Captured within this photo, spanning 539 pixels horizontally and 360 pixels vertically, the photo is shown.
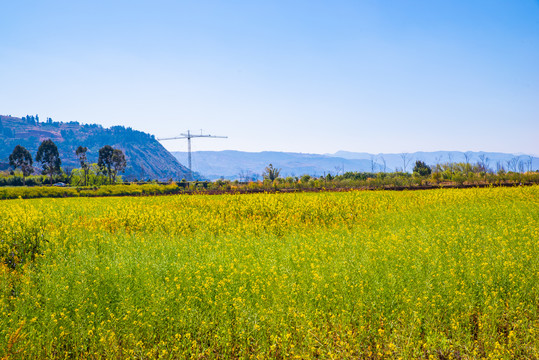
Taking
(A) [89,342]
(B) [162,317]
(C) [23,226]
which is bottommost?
(A) [89,342]

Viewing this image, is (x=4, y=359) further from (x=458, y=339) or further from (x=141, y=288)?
(x=458, y=339)

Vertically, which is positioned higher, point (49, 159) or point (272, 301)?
point (49, 159)

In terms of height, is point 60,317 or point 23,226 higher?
point 23,226

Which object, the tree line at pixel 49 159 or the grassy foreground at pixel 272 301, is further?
the tree line at pixel 49 159

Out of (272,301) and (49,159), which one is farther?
(49,159)

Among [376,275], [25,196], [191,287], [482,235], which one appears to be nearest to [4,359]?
[191,287]

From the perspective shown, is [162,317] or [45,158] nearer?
[162,317]

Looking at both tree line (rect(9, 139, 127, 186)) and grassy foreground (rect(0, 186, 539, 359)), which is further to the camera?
tree line (rect(9, 139, 127, 186))

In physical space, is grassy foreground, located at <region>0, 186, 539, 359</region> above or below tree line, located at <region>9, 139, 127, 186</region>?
below

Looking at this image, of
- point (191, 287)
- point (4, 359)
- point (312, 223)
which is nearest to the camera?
point (4, 359)

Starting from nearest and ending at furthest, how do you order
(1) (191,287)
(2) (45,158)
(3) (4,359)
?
1. (3) (4,359)
2. (1) (191,287)
3. (2) (45,158)

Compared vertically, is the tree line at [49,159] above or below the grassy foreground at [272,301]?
above

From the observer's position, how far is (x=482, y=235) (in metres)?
9.73

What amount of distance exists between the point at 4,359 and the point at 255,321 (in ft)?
10.3
